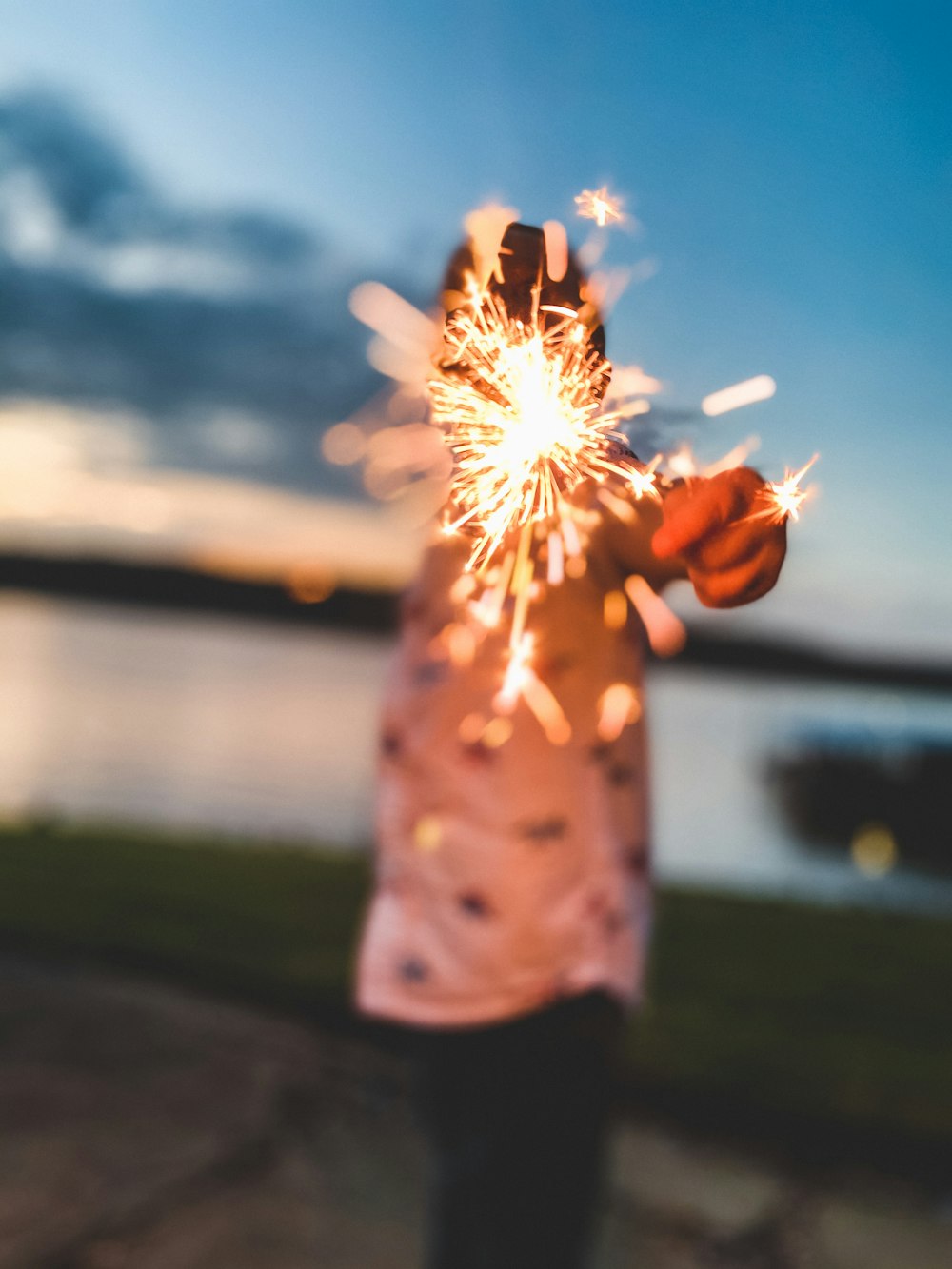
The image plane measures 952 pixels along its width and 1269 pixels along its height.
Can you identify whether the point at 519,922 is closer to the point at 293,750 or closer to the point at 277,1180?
the point at 277,1180

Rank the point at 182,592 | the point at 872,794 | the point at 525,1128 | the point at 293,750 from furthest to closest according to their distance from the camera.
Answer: the point at 182,592, the point at 872,794, the point at 293,750, the point at 525,1128

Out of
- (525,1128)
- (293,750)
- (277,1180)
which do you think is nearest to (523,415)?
(525,1128)

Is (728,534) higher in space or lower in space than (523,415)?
lower

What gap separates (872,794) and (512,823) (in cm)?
1828

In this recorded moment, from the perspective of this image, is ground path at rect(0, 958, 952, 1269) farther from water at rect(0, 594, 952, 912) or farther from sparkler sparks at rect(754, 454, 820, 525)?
sparkler sparks at rect(754, 454, 820, 525)

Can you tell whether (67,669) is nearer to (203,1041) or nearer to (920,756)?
(920,756)

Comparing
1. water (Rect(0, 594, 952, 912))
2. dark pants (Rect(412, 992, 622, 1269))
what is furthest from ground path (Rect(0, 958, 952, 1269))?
water (Rect(0, 594, 952, 912))

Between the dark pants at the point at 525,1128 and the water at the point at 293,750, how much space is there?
2710 mm

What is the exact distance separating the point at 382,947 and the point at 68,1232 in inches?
66.3

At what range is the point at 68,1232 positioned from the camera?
3.01m

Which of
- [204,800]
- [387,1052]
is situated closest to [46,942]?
[387,1052]

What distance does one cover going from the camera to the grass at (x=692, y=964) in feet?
12.6

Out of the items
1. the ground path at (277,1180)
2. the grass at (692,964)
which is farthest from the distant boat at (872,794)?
the ground path at (277,1180)

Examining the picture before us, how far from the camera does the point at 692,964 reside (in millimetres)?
5227
